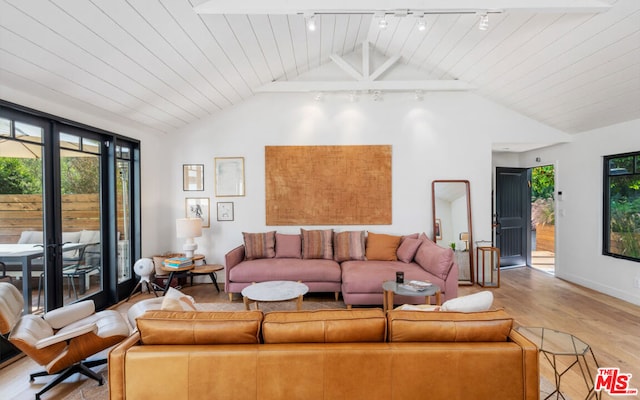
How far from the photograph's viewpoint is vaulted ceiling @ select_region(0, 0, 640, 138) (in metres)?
2.35

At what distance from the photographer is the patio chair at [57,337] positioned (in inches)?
78.9

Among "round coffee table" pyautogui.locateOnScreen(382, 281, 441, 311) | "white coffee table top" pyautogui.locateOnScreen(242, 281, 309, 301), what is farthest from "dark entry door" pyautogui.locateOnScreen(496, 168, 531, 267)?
"white coffee table top" pyautogui.locateOnScreen(242, 281, 309, 301)

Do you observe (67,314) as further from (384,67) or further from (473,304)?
(384,67)

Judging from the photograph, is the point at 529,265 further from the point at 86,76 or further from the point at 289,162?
the point at 86,76

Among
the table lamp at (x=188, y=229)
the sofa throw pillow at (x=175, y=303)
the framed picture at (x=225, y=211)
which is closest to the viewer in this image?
the sofa throw pillow at (x=175, y=303)

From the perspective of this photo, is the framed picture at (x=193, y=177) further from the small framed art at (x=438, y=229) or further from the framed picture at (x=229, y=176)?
the small framed art at (x=438, y=229)

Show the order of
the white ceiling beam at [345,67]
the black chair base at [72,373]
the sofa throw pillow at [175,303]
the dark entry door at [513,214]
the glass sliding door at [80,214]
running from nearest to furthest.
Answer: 1. the sofa throw pillow at [175,303]
2. the black chair base at [72,373]
3. the glass sliding door at [80,214]
4. the white ceiling beam at [345,67]
5. the dark entry door at [513,214]

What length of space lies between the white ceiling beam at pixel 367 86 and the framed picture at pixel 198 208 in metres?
2.04

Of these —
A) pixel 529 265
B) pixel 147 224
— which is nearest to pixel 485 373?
pixel 147 224

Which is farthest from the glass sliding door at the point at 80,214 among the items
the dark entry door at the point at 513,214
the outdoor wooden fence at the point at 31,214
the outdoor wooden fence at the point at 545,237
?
the outdoor wooden fence at the point at 545,237

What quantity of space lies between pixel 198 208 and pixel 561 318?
5247 millimetres

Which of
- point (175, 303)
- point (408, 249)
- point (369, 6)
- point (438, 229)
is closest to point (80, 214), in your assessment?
point (175, 303)

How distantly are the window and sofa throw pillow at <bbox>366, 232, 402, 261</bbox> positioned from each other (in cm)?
295

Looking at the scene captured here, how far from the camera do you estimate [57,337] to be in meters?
2.01
